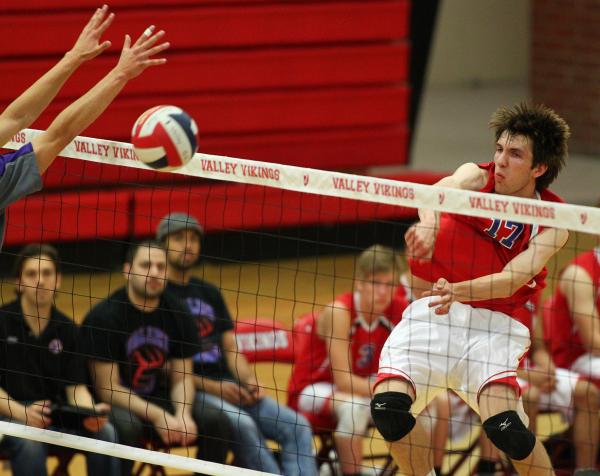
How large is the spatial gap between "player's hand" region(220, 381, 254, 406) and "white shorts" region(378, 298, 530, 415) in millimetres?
1612

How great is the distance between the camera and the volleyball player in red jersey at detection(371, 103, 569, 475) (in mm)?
5250

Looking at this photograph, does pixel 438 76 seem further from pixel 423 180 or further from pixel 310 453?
pixel 310 453

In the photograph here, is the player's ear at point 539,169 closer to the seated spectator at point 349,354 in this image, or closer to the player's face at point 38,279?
→ the seated spectator at point 349,354

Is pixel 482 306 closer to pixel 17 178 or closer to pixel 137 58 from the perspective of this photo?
pixel 137 58

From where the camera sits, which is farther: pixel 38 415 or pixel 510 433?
pixel 38 415

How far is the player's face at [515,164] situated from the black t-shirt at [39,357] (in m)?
2.60

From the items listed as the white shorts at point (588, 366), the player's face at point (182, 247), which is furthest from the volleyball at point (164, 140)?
the white shorts at point (588, 366)

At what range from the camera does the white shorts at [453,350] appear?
5.41 meters

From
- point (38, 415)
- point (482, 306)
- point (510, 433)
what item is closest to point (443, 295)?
point (482, 306)

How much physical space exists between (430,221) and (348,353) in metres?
1.71

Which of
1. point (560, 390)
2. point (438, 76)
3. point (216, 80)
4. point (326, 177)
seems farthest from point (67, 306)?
point (438, 76)

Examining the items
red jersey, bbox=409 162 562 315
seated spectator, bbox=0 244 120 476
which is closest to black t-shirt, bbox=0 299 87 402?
seated spectator, bbox=0 244 120 476

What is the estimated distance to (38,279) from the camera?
6.55m

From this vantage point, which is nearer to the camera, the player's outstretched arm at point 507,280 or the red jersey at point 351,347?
the player's outstretched arm at point 507,280
